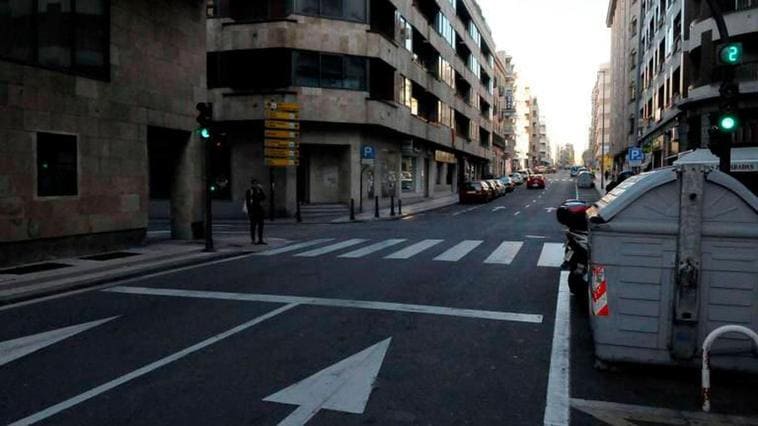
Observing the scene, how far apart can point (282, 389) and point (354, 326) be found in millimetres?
2123

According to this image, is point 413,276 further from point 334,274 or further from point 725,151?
point 725,151

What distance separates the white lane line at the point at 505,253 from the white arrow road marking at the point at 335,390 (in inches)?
279

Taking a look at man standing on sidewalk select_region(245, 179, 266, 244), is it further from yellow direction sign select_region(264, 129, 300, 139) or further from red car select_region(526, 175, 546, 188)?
red car select_region(526, 175, 546, 188)

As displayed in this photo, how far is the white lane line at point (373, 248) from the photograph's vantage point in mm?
13336

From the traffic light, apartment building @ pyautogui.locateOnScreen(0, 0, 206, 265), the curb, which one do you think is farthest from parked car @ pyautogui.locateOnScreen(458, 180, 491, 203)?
the curb

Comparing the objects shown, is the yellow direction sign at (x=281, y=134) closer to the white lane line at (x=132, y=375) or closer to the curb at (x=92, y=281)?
the curb at (x=92, y=281)

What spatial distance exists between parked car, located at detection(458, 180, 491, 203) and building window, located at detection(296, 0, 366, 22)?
50.6 feet

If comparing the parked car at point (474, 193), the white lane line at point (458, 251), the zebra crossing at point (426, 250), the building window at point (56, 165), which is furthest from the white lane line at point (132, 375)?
the parked car at point (474, 193)


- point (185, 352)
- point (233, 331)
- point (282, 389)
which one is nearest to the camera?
point (282, 389)

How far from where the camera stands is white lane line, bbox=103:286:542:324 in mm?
7422

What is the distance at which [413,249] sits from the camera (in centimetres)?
1438

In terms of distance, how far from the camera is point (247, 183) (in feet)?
95.5

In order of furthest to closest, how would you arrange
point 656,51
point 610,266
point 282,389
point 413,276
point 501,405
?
point 656,51 < point 413,276 < point 610,266 < point 282,389 < point 501,405

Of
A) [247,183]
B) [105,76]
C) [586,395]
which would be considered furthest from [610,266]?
[247,183]
